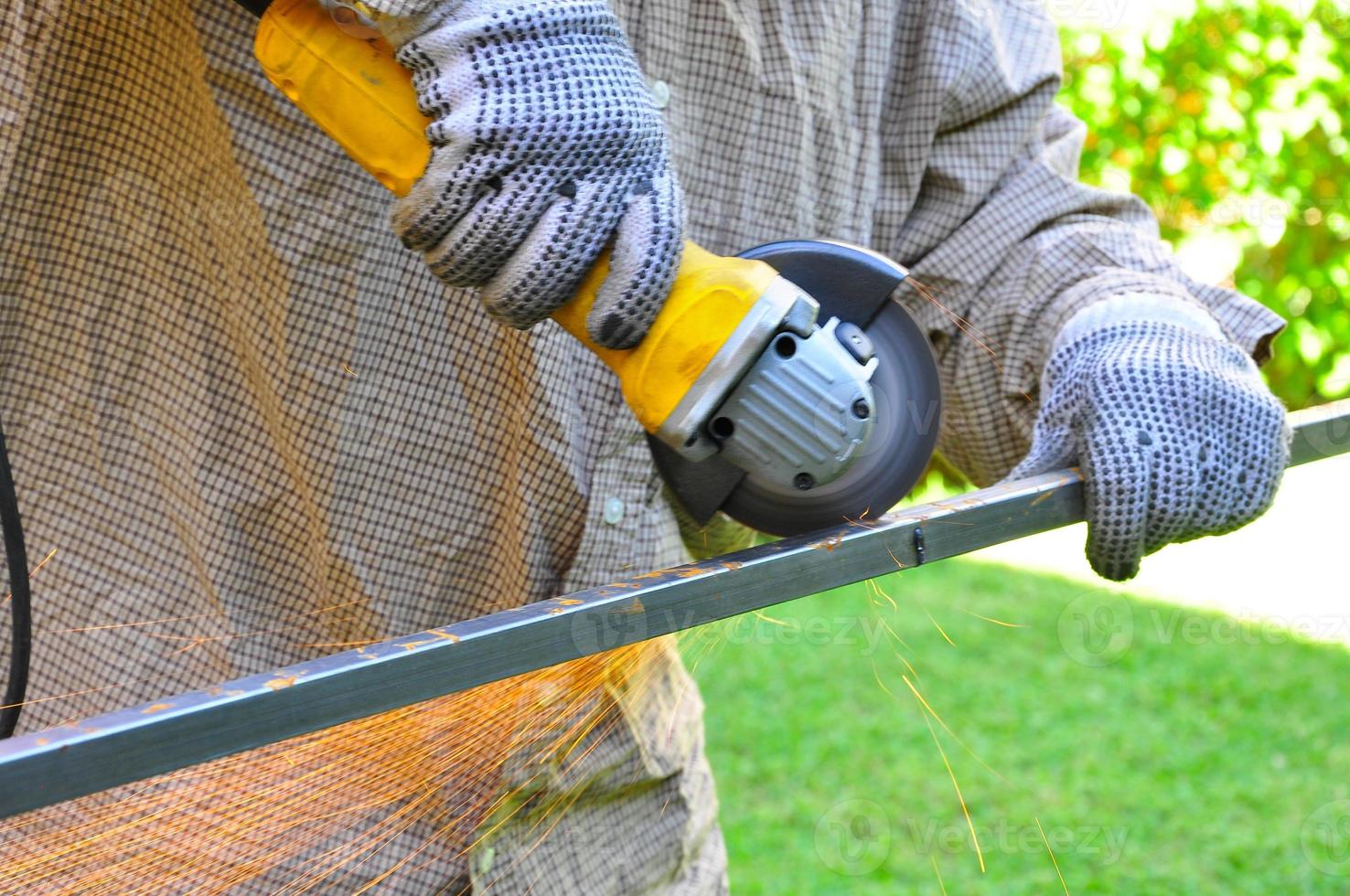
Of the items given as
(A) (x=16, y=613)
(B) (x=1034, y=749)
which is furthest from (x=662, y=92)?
(B) (x=1034, y=749)

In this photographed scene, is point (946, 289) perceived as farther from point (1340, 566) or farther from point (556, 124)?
point (1340, 566)

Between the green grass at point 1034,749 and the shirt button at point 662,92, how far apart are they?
1665mm

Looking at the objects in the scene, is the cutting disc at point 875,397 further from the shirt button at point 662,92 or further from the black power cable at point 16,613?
the black power cable at point 16,613

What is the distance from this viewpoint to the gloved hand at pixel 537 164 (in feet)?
3.45

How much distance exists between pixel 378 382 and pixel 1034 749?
10.9 feet

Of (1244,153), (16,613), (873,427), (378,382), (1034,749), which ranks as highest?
(873,427)

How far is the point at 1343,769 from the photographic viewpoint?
395 cm

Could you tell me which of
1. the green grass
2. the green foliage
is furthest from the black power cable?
the green foliage

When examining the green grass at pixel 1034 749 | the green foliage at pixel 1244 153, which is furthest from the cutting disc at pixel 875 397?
the green foliage at pixel 1244 153

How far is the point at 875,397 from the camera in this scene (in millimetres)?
1369

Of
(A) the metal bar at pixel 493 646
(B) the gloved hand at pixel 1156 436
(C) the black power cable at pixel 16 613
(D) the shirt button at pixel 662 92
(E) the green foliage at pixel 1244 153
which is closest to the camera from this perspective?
(A) the metal bar at pixel 493 646

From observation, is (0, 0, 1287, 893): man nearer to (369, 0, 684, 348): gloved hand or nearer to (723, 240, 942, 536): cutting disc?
(723, 240, 942, 536): cutting disc

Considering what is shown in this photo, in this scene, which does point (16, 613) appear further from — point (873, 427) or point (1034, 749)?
point (1034, 749)

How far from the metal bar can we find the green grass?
172cm
